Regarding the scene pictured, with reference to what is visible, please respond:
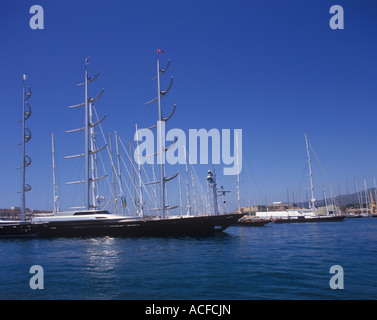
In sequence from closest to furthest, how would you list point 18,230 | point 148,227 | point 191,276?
point 191,276, point 148,227, point 18,230

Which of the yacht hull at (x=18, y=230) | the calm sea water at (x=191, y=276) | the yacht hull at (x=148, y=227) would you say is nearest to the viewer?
the calm sea water at (x=191, y=276)

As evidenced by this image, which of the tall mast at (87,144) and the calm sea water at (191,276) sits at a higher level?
the tall mast at (87,144)

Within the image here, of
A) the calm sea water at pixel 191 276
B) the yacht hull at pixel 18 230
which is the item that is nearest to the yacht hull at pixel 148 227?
the yacht hull at pixel 18 230

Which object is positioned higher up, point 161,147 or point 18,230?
point 161,147

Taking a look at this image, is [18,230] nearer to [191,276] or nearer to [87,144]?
[87,144]

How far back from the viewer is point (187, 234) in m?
37.2

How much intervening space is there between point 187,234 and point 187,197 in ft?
127

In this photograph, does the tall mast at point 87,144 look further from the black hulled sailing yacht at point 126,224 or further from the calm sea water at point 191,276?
the calm sea water at point 191,276

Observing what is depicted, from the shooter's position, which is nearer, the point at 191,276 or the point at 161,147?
the point at 191,276

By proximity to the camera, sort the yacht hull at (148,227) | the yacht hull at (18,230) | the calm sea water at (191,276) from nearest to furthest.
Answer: the calm sea water at (191,276) → the yacht hull at (148,227) → the yacht hull at (18,230)

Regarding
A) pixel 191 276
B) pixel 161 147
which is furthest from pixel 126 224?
pixel 191 276

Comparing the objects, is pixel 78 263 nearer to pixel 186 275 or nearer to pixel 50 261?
pixel 50 261

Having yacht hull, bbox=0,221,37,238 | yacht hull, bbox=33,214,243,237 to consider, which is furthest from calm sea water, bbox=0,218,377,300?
yacht hull, bbox=0,221,37,238
